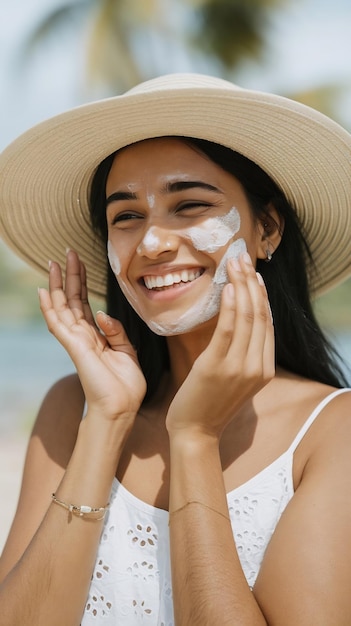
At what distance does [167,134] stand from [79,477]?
1.09 metres

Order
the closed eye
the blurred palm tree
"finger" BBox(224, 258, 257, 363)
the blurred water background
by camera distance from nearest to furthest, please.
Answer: "finger" BBox(224, 258, 257, 363) → the closed eye → the blurred water background → the blurred palm tree

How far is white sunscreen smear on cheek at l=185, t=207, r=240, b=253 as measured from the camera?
2.59m

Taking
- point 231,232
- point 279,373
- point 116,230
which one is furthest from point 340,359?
point 116,230

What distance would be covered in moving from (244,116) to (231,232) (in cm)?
36

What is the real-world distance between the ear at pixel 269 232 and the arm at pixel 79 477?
553mm

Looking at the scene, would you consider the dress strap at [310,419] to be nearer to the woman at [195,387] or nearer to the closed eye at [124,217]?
the woman at [195,387]

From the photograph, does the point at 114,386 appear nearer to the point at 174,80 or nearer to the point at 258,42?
the point at 174,80

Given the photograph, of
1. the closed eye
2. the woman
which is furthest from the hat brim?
the closed eye

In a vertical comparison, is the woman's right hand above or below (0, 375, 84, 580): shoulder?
above

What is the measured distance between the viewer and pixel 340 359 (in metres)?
2.91

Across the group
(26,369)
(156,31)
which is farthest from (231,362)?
(156,31)

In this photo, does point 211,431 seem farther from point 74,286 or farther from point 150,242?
point 74,286

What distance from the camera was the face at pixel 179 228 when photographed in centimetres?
259

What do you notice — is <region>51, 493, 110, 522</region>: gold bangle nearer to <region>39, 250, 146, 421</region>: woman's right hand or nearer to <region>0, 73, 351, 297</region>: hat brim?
<region>39, 250, 146, 421</region>: woman's right hand
